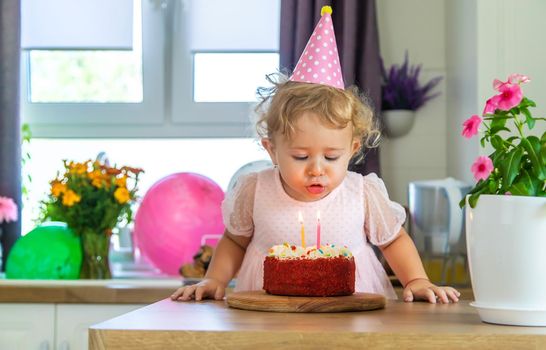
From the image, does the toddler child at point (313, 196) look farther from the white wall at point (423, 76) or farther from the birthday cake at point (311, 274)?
the white wall at point (423, 76)

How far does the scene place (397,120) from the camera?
3.07 meters

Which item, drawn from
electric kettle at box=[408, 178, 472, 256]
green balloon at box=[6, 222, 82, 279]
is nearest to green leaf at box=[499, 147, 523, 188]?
electric kettle at box=[408, 178, 472, 256]

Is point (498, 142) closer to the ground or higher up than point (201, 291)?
higher up

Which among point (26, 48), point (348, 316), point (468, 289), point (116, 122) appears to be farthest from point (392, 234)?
point (26, 48)

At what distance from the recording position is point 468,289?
2479 millimetres

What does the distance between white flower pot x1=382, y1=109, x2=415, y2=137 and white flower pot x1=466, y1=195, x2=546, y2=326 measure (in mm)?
1999

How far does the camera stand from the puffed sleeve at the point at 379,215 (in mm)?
1735

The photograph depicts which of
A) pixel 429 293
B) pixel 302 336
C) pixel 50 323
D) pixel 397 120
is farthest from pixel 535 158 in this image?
pixel 397 120

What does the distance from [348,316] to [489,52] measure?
67.0 inches

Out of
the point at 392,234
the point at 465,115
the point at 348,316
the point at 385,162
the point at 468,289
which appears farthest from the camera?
the point at 385,162

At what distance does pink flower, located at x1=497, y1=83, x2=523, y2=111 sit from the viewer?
1.09m

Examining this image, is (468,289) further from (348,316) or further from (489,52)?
(348,316)

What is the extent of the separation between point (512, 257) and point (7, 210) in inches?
86.0

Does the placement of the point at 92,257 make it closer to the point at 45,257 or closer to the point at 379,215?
the point at 45,257
